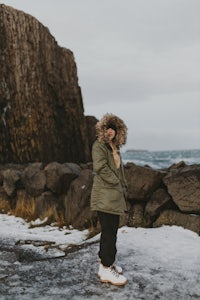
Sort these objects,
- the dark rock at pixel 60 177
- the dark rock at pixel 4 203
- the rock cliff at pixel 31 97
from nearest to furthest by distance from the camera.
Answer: the dark rock at pixel 60 177
the dark rock at pixel 4 203
the rock cliff at pixel 31 97

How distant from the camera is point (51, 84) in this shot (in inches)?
539

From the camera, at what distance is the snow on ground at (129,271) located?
175 inches

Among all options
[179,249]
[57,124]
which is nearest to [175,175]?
[179,249]

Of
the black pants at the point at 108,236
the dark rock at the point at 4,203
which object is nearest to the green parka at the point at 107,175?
the black pants at the point at 108,236

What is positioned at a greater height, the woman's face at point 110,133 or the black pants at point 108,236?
the woman's face at point 110,133

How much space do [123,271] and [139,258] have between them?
0.60 m

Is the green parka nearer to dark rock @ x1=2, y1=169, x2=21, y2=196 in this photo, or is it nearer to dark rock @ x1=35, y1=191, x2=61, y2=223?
dark rock @ x1=35, y1=191, x2=61, y2=223

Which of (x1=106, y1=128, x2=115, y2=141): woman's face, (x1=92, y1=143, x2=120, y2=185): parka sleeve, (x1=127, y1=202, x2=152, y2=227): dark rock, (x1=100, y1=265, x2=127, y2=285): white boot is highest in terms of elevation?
(x1=106, y1=128, x2=115, y2=141): woman's face

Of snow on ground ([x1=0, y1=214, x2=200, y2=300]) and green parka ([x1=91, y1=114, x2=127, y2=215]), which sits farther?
green parka ([x1=91, y1=114, x2=127, y2=215])

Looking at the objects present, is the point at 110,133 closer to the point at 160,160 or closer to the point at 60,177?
the point at 60,177

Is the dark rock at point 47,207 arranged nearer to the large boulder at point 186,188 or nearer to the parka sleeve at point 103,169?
the large boulder at point 186,188

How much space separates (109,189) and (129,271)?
1.27 metres

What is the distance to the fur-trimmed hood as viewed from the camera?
495cm

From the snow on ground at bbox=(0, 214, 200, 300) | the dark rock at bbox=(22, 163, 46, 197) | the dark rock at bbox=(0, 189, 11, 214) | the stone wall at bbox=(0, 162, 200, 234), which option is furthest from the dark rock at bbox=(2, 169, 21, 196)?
the snow on ground at bbox=(0, 214, 200, 300)
